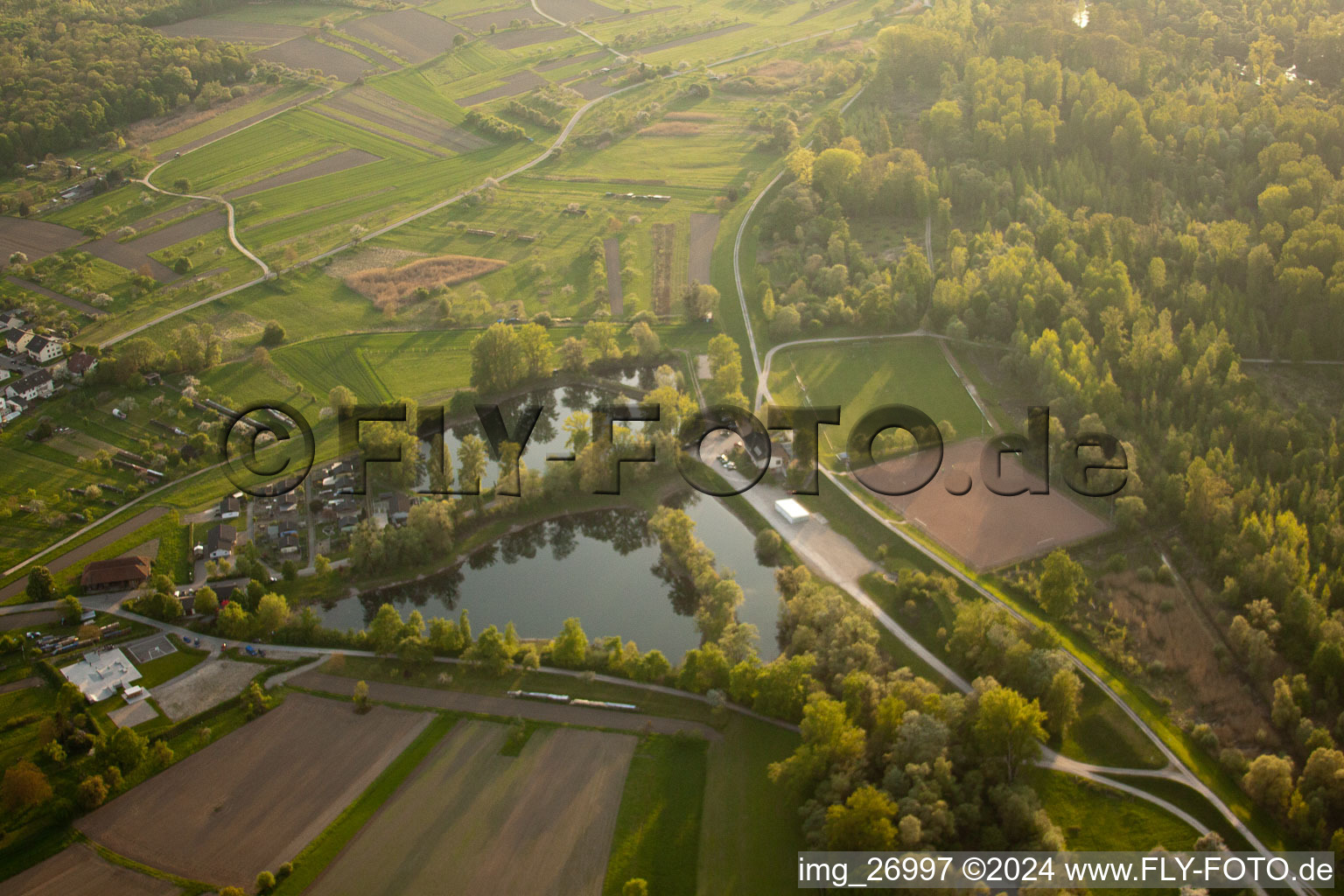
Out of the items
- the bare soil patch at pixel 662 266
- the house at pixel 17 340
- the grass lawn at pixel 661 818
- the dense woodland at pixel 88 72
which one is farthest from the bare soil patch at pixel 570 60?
the grass lawn at pixel 661 818

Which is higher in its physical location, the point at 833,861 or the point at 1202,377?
the point at 1202,377

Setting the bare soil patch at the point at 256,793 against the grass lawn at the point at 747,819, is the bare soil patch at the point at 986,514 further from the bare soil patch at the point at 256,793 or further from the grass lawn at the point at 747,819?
the bare soil patch at the point at 256,793

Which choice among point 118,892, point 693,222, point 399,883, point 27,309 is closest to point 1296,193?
point 693,222

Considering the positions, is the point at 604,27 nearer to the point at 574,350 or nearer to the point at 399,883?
the point at 574,350

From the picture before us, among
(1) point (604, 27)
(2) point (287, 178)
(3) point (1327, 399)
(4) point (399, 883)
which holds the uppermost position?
(1) point (604, 27)

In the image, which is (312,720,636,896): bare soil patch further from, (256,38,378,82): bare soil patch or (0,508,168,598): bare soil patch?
(256,38,378,82): bare soil patch

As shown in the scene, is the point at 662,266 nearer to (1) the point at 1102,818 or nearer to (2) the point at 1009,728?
(2) the point at 1009,728

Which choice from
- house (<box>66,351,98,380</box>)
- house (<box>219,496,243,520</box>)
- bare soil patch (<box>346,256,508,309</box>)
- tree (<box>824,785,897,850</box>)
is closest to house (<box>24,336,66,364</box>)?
house (<box>66,351,98,380</box>)
